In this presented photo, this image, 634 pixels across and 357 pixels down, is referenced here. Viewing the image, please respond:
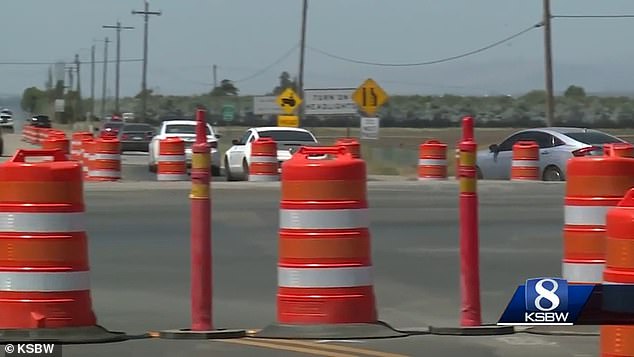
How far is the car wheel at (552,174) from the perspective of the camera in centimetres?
2722

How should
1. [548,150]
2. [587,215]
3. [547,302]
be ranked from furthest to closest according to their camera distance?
[548,150]
[587,215]
[547,302]

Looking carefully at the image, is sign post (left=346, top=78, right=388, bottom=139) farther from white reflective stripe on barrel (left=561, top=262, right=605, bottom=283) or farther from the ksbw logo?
the ksbw logo

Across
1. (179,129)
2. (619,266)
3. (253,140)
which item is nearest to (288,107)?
(179,129)

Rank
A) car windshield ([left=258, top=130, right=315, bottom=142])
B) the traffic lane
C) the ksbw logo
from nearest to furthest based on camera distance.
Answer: the ksbw logo, the traffic lane, car windshield ([left=258, top=130, right=315, bottom=142])

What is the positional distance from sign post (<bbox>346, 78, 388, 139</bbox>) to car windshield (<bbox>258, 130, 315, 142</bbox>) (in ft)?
16.8

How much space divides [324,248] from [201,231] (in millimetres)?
882

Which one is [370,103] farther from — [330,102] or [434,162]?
[434,162]

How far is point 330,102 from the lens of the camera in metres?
40.8

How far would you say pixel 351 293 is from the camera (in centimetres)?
872

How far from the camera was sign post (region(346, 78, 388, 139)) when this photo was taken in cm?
3684

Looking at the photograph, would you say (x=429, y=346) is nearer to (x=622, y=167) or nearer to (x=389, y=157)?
(x=622, y=167)

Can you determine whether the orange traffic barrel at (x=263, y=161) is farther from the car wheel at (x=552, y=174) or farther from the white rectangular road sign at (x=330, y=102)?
the white rectangular road sign at (x=330, y=102)

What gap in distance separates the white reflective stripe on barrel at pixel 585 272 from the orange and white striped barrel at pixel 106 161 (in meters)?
19.6

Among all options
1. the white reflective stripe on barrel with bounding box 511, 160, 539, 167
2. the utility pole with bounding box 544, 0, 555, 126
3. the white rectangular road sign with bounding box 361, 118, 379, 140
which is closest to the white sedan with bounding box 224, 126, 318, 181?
the white rectangular road sign with bounding box 361, 118, 379, 140
